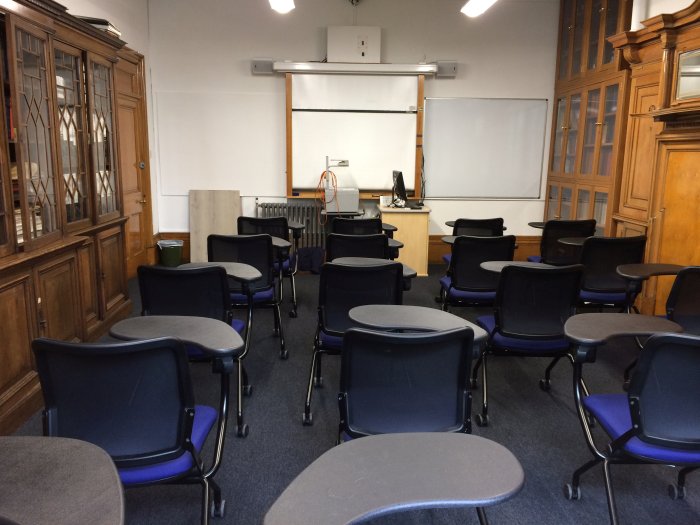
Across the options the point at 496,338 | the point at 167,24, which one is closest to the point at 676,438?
the point at 496,338

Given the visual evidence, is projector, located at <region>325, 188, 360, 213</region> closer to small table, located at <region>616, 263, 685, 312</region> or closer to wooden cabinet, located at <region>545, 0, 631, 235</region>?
wooden cabinet, located at <region>545, 0, 631, 235</region>

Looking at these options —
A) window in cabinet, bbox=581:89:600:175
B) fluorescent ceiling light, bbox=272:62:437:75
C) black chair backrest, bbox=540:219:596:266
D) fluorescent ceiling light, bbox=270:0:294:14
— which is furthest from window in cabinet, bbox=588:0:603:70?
fluorescent ceiling light, bbox=270:0:294:14

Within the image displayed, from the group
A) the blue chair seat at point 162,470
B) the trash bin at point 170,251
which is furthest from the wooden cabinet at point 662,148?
the trash bin at point 170,251

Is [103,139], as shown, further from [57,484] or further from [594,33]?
[594,33]

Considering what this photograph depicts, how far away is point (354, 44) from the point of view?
673 cm

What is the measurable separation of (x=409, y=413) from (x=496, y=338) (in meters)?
1.27

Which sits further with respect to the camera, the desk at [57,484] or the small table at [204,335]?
the small table at [204,335]

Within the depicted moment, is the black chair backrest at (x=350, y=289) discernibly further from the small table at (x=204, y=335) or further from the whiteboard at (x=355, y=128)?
the whiteboard at (x=355, y=128)

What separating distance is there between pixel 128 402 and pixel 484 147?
6.29m

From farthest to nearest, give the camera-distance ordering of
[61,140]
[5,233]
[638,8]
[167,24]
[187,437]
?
[167,24] → [638,8] → [61,140] → [5,233] → [187,437]

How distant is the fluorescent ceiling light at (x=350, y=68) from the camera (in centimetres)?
669

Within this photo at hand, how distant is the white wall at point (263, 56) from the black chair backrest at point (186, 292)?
14.4ft

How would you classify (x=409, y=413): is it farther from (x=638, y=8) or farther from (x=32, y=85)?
(x=638, y=8)

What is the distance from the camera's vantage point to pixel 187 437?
1830mm
